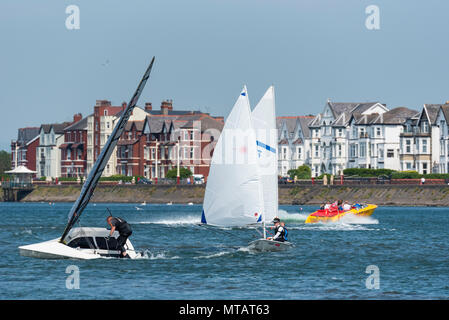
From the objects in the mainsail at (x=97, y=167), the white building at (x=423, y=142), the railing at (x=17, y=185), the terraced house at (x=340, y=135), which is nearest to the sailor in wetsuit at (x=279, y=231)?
the mainsail at (x=97, y=167)

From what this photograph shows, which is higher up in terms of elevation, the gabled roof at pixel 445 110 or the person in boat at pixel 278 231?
the gabled roof at pixel 445 110

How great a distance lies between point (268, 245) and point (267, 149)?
6.86 m

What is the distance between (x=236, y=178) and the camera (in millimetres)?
42125

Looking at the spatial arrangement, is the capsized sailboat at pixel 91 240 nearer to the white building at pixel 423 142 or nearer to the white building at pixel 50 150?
the white building at pixel 423 142

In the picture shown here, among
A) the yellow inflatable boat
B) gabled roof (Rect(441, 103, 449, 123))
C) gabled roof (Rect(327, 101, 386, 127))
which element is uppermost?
gabled roof (Rect(327, 101, 386, 127))

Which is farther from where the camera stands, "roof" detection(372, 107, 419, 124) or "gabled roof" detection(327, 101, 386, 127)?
"gabled roof" detection(327, 101, 386, 127)

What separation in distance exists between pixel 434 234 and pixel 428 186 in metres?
47.6

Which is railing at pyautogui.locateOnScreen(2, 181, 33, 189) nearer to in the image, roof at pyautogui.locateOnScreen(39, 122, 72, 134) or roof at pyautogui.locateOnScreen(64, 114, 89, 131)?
roof at pyautogui.locateOnScreen(64, 114, 89, 131)

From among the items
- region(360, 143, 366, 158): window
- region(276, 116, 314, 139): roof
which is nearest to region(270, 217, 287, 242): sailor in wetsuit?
region(360, 143, 366, 158): window

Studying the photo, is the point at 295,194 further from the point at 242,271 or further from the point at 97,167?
the point at 97,167

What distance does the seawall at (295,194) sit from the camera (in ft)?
347

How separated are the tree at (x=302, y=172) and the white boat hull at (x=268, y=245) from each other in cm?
9754

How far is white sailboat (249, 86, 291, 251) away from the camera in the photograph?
1810 inches
